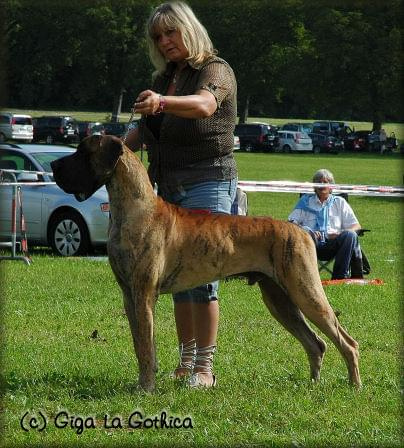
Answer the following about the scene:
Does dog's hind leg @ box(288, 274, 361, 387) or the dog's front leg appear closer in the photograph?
the dog's front leg

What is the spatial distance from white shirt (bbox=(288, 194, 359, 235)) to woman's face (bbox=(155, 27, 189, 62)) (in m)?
A: 5.75

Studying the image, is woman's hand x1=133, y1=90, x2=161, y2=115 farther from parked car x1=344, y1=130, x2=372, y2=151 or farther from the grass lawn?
parked car x1=344, y1=130, x2=372, y2=151

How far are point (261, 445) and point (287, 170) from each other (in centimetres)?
3486

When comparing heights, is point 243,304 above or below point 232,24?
below

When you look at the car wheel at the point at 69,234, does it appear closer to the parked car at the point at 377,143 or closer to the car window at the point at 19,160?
the car window at the point at 19,160

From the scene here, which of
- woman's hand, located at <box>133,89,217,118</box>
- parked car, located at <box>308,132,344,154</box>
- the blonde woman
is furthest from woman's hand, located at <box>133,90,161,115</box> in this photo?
parked car, located at <box>308,132,344,154</box>

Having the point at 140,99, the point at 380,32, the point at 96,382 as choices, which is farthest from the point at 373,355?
the point at 380,32

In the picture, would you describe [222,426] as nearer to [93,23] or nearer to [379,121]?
[93,23]

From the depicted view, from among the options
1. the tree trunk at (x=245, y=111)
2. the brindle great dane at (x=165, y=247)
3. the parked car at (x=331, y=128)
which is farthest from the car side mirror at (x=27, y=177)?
the tree trunk at (x=245, y=111)

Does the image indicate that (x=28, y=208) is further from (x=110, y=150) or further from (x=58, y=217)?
(x=110, y=150)

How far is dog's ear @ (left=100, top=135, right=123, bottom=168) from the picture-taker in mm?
5133

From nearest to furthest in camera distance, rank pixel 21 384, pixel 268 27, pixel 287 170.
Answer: pixel 21 384, pixel 287 170, pixel 268 27

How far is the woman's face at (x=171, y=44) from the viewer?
544cm

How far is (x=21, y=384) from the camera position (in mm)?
5590
